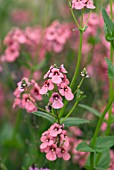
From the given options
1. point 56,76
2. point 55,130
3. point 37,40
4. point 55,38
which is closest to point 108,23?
point 56,76

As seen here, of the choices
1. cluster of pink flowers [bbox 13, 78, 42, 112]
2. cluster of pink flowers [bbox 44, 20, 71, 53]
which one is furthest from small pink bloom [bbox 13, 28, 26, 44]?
cluster of pink flowers [bbox 13, 78, 42, 112]

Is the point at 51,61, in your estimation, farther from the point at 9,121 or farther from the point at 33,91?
the point at 33,91

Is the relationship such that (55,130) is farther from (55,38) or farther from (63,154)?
(55,38)

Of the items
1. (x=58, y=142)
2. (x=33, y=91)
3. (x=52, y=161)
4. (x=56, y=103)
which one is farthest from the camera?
(x=33, y=91)

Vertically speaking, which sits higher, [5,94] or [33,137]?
[5,94]

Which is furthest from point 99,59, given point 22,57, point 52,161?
point 52,161

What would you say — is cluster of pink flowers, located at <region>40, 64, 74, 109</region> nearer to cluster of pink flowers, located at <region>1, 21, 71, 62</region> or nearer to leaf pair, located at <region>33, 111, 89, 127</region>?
leaf pair, located at <region>33, 111, 89, 127</region>
